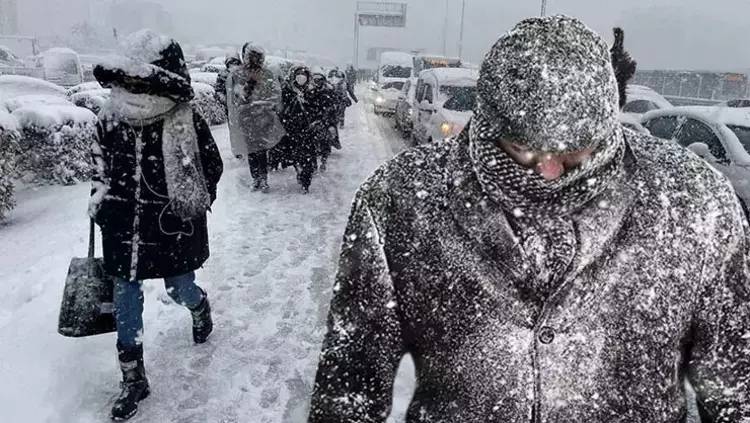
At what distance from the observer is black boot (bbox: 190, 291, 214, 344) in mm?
3973

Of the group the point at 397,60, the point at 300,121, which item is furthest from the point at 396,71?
the point at 300,121

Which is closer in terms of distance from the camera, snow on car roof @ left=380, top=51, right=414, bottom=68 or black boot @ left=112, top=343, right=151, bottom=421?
black boot @ left=112, top=343, right=151, bottom=421

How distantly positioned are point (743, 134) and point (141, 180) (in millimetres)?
7059

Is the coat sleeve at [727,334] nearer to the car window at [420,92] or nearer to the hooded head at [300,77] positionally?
the hooded head at [300,77]

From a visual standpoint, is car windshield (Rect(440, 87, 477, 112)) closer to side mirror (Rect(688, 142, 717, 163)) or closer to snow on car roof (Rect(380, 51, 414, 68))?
side mirror (Rect(688, 142, 717, 163))

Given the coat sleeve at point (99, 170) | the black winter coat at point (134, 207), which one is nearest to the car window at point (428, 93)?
the black winter coat at point (134, 207)

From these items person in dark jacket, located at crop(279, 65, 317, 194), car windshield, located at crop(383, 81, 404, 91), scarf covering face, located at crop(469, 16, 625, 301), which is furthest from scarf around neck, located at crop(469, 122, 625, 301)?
car windshield, located at crop(383, 81, 404, 91)

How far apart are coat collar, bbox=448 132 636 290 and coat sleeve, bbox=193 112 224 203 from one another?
248cm

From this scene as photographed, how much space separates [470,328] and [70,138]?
8.42m

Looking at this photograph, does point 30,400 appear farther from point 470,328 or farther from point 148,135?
point 470,328

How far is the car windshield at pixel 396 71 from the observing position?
24625mm

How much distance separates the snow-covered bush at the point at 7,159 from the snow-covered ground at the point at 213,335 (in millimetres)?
284

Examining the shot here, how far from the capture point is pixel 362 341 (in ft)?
4.48

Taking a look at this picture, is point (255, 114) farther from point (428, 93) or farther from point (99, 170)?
point (99, 170)
